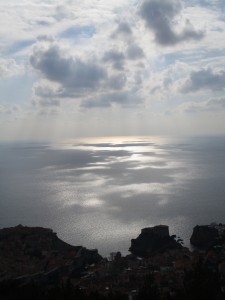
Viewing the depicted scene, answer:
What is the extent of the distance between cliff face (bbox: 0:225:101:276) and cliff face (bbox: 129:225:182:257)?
34.7ft

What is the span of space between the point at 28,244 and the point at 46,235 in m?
4.50

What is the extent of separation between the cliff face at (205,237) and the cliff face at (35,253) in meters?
23.2

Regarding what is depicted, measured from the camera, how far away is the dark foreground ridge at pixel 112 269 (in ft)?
138

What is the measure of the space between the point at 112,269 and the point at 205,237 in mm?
26837

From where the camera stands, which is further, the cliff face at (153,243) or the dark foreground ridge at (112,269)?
the cliff face at (153,243)

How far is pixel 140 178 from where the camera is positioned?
185 m

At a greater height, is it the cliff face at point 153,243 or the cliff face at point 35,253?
the cliff face at point 35,253

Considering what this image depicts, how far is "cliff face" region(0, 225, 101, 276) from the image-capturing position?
5847 cm

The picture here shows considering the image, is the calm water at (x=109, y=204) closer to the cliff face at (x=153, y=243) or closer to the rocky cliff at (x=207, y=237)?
the cliff face at (x=153, y=243)

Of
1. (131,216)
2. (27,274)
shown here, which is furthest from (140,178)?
(27,274)

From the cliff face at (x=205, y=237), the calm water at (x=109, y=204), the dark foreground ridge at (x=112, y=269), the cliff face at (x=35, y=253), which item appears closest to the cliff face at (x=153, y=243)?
the dark foreground ridge at (x=112, y=269)

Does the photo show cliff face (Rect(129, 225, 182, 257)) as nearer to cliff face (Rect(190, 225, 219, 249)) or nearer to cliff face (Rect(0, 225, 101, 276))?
cliff face (Rect(190, 225, 219, 249))

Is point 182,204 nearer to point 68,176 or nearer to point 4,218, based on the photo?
point 4,218

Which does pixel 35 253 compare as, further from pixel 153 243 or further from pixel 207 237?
pixel 207 237
